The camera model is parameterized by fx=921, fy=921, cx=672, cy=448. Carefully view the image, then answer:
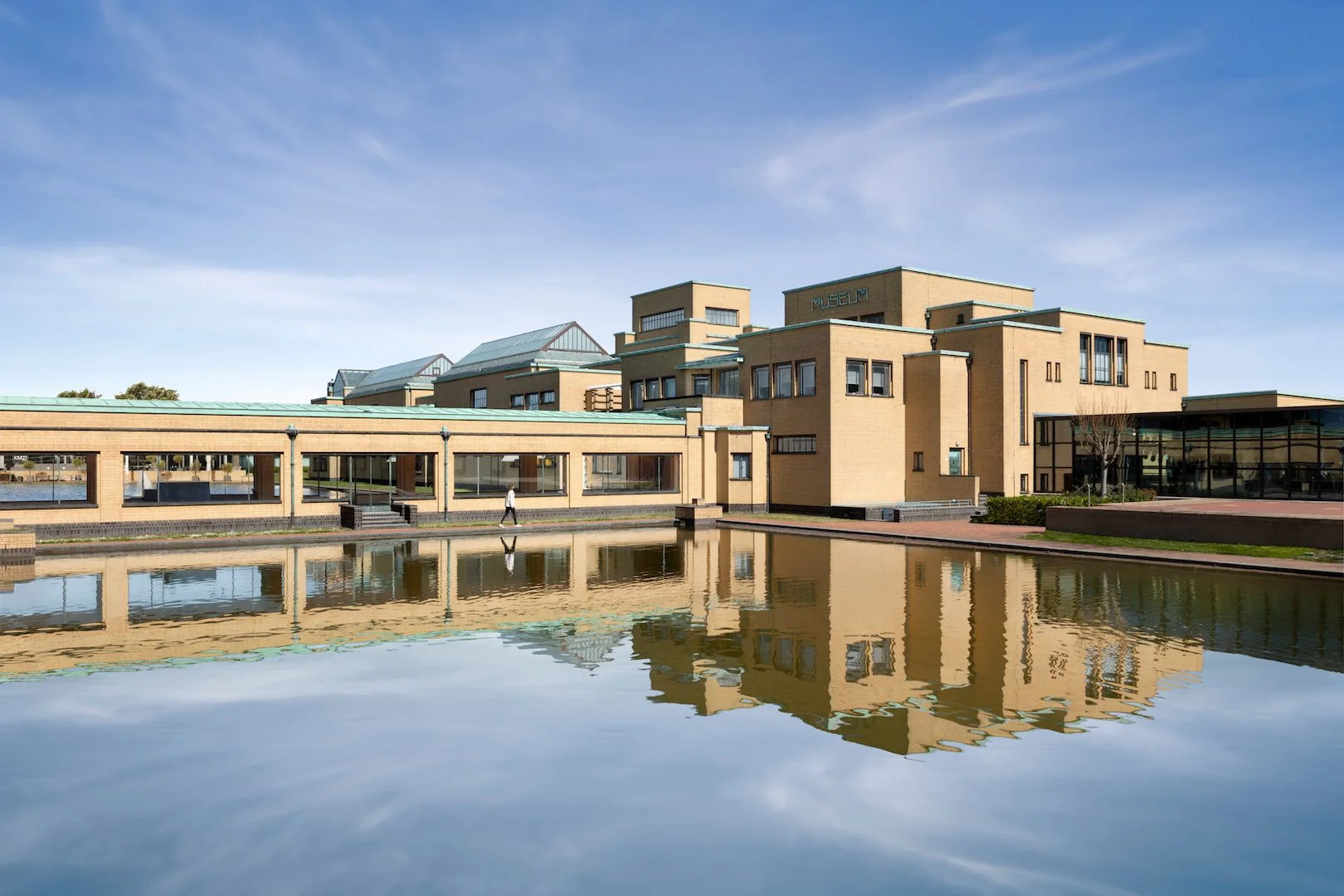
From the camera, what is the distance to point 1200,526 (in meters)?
32.0

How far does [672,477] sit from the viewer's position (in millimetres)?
50906

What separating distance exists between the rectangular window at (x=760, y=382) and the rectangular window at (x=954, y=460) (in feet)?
34.0

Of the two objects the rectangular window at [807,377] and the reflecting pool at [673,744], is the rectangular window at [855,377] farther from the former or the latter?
the reflecting pool at [673,744]

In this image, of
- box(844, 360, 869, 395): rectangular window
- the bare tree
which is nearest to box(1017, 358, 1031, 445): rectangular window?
the bare tree

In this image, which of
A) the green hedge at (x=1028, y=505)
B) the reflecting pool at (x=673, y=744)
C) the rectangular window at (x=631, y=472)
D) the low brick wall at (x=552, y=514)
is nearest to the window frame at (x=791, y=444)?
the rectangular window at (x=631, y=472)

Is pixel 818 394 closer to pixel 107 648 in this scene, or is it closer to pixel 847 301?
pixel 847 301

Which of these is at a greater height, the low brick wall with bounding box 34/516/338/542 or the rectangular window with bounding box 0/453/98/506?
the rectangular window with bounding box 0/453/98/506

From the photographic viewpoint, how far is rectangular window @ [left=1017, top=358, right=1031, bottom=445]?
5027 centimetres

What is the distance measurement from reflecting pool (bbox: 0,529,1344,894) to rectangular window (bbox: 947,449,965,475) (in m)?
26.9

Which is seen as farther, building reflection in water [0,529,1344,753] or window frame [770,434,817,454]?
window frame [770,434,817,454]

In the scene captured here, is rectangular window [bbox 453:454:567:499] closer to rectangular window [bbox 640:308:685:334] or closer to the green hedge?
the green hedge

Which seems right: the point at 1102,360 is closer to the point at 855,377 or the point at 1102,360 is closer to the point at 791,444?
the point at 855,377

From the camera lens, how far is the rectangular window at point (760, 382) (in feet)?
170

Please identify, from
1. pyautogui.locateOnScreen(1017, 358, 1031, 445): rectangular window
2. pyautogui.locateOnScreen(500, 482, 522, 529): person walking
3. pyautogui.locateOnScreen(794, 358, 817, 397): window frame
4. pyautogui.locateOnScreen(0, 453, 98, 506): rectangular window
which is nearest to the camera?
pyautogui.locateOnScreen(0, 453, 98, 506): rectangular window
